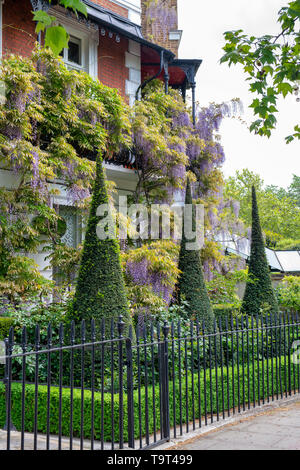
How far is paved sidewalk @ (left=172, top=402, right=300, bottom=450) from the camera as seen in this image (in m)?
5.76

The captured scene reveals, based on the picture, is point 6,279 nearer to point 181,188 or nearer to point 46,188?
point 46,188

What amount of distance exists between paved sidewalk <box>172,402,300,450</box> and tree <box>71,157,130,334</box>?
201 centimetres

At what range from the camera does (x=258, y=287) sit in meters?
11.7

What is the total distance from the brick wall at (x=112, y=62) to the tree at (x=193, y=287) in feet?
19.0

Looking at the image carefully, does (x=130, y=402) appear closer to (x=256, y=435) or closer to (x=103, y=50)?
(x=256, y=435)

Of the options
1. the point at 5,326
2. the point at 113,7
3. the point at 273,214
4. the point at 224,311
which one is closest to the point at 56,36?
the point at 5,326

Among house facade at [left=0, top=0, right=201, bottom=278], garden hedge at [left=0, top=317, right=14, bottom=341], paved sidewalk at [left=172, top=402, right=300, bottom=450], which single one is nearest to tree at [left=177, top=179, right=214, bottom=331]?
paved sidewalk at [left=172, top=402, right=300, bottom=450]

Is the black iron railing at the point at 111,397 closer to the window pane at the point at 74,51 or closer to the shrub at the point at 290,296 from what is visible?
the shrub at the point at 290,296

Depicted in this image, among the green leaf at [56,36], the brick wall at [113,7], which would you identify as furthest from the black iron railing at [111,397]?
the brick wall at [113,7]

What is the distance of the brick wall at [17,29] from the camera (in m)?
11.5

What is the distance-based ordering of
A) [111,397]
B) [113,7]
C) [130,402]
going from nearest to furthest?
[130,402], [111,397], [113,7]

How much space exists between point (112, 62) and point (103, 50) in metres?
0.42

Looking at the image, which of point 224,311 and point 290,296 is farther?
point 290,296

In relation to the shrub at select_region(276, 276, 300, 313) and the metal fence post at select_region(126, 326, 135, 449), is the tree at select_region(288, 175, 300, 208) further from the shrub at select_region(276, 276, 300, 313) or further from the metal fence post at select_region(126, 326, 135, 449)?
the metal fence post at select_region(126, 326, 135, 449)
